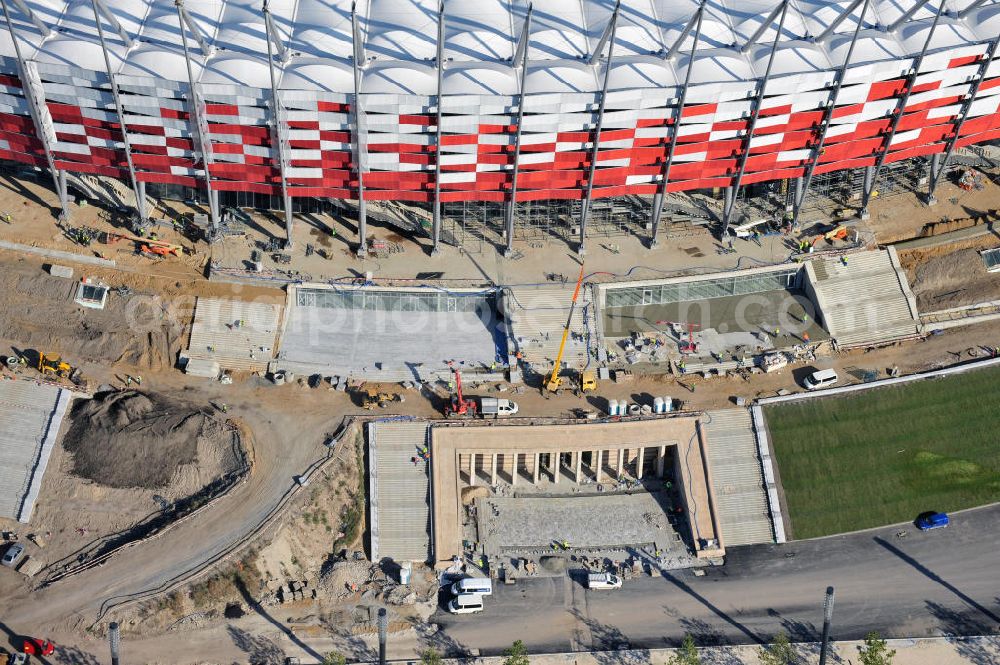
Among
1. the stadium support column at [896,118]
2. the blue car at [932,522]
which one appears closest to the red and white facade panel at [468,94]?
the stadium support column at [896,118]

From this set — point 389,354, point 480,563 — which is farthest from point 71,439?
point 480,563

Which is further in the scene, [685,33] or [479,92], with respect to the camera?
[685,33]

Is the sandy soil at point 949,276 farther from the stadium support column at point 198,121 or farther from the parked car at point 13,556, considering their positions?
the parked car at point 13,556

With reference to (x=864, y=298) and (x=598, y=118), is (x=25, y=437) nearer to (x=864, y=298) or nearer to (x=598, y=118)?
(x=598, y=118)

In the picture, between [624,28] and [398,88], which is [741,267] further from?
[398,88]

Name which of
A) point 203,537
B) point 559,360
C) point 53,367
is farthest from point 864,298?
point 53,367

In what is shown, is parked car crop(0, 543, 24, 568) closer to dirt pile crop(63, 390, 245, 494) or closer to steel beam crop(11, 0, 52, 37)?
dirt pile crop(63, 390, 245, 494)
